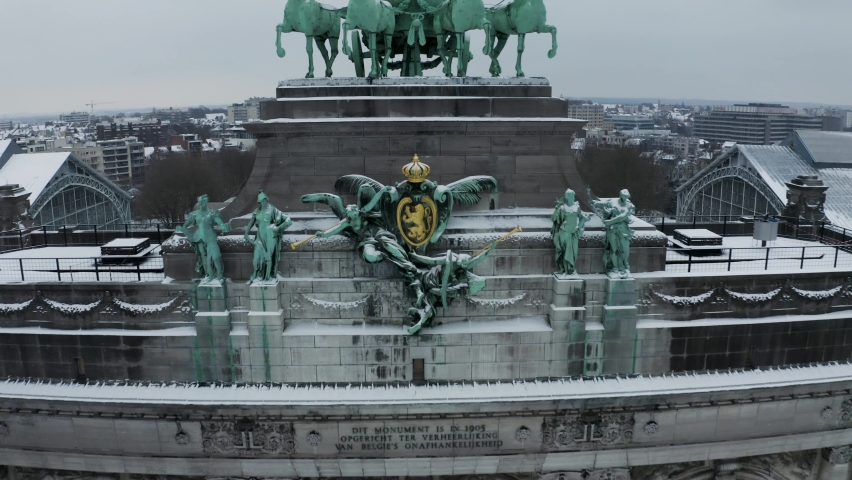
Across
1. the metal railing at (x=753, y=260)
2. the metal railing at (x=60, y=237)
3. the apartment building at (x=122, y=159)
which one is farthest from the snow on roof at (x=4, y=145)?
the apartment building at (x=122, y=159)

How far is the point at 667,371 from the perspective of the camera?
18453mm

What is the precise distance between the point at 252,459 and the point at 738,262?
16437 mm

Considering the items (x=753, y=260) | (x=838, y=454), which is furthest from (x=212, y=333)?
(x=838, y=454)

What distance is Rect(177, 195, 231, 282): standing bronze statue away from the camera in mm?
17094

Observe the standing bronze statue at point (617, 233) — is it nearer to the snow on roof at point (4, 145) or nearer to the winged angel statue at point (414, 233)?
the winged angel statue at point (414, 233)

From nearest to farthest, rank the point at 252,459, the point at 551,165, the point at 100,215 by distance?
the point at 252,459
the point at 551,165
the point at 100,215

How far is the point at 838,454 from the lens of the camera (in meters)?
18.9

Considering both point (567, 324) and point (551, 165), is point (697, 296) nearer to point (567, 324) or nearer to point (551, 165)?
point (567, 324)

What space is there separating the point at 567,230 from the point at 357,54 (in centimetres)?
1106

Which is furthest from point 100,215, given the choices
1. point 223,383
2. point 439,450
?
point 439,450

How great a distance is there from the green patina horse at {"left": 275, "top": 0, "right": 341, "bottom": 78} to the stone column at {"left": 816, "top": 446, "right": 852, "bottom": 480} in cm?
2068

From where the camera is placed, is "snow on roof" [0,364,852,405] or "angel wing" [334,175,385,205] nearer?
"snow on roof" [0,364,852,405]

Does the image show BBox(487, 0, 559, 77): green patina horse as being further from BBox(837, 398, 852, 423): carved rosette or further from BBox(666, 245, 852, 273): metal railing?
BBox(837, 398, 852, 423): carved rosette

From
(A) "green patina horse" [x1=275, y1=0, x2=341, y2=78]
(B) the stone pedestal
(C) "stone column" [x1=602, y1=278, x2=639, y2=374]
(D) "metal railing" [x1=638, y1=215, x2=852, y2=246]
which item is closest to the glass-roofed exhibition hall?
(A) "green patina horse" [x1=275, y1=0, x2=341, y2=78]
